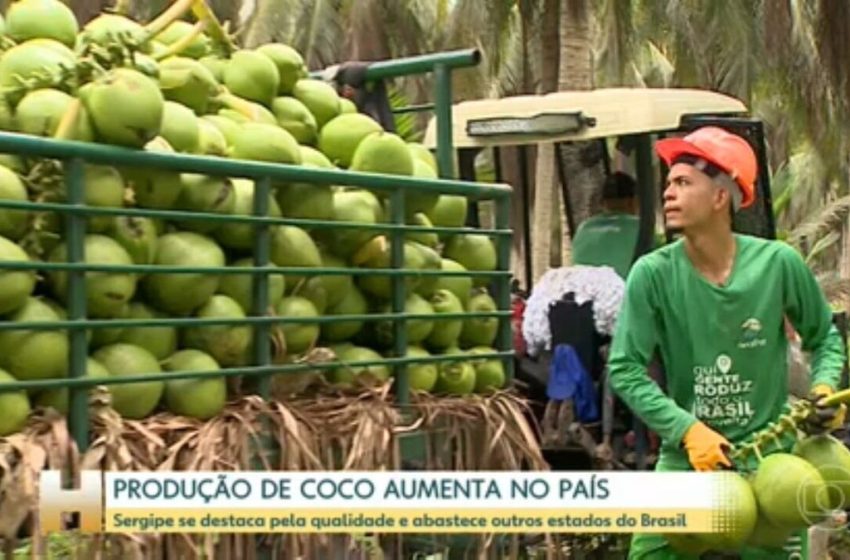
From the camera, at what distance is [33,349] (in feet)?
10.1

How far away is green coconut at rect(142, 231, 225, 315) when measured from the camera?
11.3 feet

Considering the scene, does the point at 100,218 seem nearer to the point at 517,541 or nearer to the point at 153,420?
the point at 153,420

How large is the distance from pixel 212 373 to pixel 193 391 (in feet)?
0.20

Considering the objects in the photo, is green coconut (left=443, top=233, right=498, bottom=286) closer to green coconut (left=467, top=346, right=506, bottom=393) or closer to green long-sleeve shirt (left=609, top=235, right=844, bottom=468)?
green coconut (left=467, top=346, right=506, bottom=393)

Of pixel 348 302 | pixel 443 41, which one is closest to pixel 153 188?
pixel 348 302

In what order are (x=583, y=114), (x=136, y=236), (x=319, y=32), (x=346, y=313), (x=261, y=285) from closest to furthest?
(x=136, y=236)
(x=261, y=285)
(x=346, y=313)
(x=583, y=114)
(x=319, y=32)

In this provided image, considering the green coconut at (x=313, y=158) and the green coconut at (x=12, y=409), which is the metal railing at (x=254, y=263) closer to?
the green coconut at (x=12, y=409)

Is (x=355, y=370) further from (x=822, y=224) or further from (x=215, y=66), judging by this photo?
(x=822, y=224)

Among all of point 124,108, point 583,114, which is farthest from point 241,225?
point 583,114

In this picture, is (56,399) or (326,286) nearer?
(56,399)

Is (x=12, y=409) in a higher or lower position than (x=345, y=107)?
lower

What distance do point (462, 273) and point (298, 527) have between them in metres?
1.29

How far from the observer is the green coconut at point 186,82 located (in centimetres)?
391

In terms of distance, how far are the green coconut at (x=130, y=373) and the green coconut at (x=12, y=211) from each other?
33 centimetres
